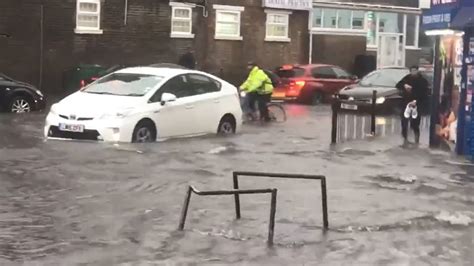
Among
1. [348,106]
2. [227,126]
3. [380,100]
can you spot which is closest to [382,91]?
[380,100]

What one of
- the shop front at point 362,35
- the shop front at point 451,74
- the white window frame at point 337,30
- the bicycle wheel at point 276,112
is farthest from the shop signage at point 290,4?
the shop front at point 451,74

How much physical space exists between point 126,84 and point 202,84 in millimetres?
1807

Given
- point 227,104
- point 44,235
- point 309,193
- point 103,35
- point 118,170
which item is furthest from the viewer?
point 103,35

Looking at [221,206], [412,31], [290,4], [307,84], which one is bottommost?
[221,206]

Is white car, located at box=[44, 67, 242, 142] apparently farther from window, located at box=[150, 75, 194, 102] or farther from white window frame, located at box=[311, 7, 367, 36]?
white window frame, located at box=[311, 7, 367, 36]

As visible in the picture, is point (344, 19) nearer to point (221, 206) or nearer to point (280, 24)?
point (280, 24)

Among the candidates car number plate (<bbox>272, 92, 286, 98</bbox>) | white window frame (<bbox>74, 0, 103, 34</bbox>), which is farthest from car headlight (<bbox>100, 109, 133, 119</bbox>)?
white window frame (<bbox>74, 0, 103, 34</bbox>)

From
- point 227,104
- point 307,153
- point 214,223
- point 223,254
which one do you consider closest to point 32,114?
point 227,104

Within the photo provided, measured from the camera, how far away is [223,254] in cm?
801

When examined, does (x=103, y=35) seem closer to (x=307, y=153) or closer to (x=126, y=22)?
(x=126, y=22)

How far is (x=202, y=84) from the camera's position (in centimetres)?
1823

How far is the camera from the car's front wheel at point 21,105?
2347cm

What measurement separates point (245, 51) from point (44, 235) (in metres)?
29.4

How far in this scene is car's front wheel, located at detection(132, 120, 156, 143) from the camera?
16.1 metres
